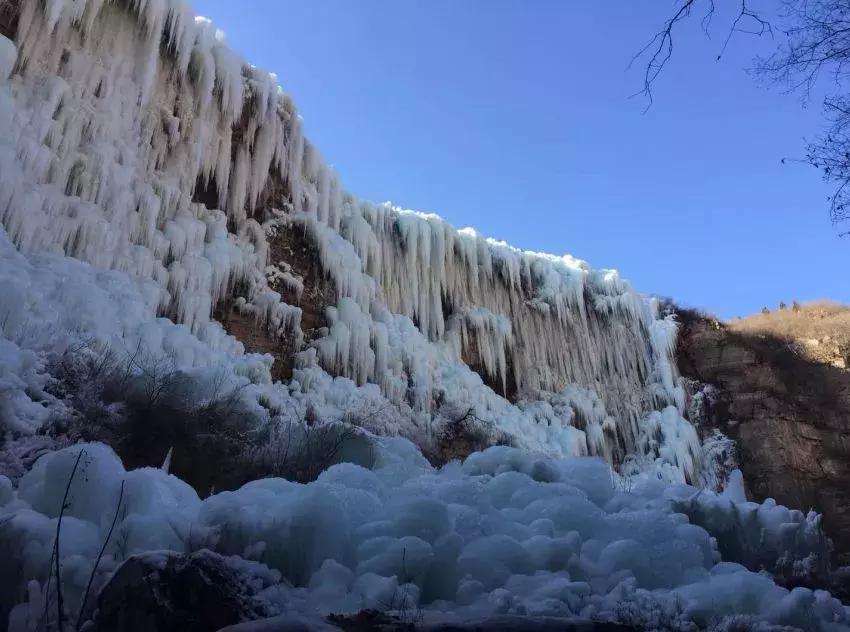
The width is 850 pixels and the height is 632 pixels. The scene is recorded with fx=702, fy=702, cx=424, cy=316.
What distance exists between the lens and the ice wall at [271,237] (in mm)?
8453

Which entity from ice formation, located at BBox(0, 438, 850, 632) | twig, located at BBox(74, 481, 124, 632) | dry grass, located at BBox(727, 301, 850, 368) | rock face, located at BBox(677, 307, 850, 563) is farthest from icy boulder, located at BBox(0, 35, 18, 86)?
dry grass, located at BBox(727, 301, 850, 368)

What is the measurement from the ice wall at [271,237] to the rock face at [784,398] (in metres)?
1.16

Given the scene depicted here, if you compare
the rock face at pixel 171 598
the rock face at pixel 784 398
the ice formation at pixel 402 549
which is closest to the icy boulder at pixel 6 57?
the ice formation at pixel 402 549

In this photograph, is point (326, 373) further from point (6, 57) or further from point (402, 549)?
point (402, 549)

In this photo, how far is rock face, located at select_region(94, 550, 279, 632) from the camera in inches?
104

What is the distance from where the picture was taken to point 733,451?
16531 millimetres

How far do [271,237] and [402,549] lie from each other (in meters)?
8.75

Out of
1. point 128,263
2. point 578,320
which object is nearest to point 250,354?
point 128,263

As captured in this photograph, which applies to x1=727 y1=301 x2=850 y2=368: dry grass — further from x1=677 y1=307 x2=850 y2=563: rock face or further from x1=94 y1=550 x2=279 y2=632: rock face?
x1=94 y1=550 x2=279 y2=632: rock face

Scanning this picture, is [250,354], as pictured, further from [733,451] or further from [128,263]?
[733,451]

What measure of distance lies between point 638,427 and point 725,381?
302cm

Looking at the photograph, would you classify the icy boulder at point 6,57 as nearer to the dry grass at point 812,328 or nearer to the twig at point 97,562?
the twig at point 97,562

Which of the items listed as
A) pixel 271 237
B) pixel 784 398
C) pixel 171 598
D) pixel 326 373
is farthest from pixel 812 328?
pixel 171 598

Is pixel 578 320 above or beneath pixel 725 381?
above
